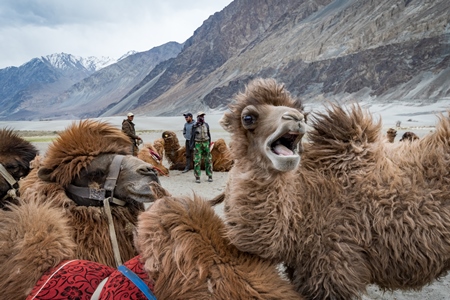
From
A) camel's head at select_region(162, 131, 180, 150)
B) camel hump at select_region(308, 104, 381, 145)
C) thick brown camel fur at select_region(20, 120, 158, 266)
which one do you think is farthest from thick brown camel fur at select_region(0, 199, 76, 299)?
camel's head at select_region(162, 131, 180, 150)

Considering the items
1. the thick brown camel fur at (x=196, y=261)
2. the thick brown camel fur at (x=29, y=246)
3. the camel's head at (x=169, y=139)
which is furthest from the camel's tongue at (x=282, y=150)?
the camel's head at (x=169, y=139)

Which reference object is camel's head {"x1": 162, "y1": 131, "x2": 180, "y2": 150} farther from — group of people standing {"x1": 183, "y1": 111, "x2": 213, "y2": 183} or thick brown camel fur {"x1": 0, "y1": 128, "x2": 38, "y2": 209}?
thick brown camel fur {"x1": 0, "y1": 128, "x2": 38, "y2": 209}

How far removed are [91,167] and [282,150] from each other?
4.02 ft

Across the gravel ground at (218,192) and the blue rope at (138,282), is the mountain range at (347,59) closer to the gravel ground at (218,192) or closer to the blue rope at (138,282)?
the gravel ground at (218,192)

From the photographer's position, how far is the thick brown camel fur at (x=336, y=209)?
178 cm

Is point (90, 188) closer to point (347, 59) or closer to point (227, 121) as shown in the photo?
point (227, 121)

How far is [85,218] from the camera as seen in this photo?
7.32ft

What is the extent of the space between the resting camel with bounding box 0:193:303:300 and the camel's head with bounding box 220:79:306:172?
1.25 feet

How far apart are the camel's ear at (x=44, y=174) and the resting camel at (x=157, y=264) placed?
0.32m

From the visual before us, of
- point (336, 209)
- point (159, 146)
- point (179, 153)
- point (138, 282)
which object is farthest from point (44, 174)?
point (179, 153)

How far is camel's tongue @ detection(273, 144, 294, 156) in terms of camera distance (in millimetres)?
1808

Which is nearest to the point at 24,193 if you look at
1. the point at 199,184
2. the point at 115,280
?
the point at 115,280

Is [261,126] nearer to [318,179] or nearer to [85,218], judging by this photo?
[318,179]

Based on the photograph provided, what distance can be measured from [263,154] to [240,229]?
0.38 metres
